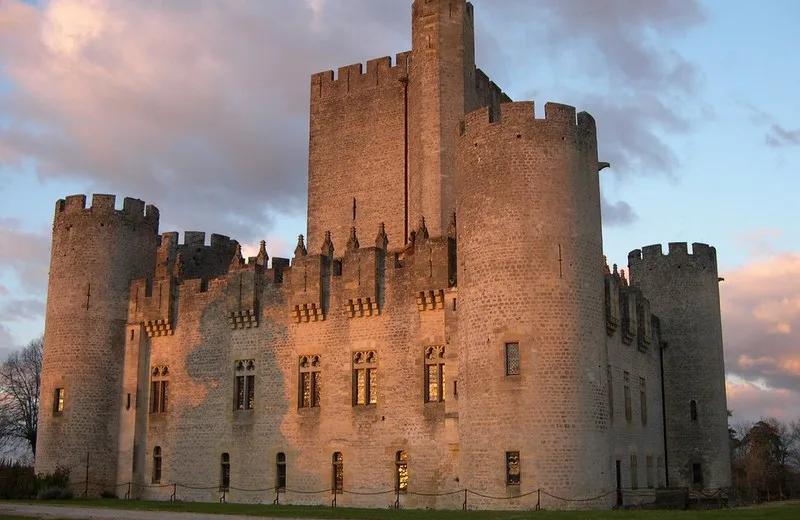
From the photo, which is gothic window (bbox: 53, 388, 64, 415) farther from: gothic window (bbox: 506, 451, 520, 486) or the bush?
gothic window (bbox: 506, 451, 520, 486)

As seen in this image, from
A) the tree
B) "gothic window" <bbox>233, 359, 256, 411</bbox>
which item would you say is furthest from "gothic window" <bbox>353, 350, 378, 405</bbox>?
the tree

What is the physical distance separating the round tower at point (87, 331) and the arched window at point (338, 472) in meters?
10.7

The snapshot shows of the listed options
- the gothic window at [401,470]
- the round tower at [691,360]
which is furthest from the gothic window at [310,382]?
the round tower at [691,360]

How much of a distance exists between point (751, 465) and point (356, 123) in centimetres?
3494

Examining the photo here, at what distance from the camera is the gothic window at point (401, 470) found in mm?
31938

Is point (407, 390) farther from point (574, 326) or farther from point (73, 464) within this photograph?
point (73, 464)

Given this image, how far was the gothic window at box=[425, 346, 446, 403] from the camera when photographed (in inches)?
1246

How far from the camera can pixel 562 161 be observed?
29172mm

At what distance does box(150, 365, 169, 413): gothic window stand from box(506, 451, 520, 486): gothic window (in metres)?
16.8

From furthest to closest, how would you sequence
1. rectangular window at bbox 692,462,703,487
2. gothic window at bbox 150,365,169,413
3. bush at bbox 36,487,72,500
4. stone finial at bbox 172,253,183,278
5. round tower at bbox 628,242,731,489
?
1. round tower at bbox 628,242,731,489
2. stone finial at bbox 172,253,183,278
3. rectangular window at bbox 692,462,703,487
4. gothic window at bbox 150,365,169,413
5. bush at bbox 36,487,72,500

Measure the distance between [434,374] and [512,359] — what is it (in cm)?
441

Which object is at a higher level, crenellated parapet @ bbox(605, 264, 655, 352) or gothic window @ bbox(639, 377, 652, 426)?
crenellated parapet @ bbox(605, 264, 655, 352)

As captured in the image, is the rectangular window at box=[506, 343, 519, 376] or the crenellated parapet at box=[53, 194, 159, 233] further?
the crenellated parapet at box=[53, 194, 159, 233]

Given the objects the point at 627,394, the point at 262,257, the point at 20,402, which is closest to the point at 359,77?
the point at 262,257
